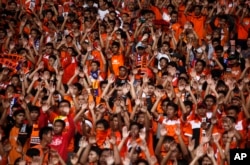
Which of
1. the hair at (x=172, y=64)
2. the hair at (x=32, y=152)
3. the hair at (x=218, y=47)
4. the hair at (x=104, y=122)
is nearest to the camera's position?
the hair at (x=32, y=152)

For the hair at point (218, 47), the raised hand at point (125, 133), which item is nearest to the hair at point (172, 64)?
the hair at point (218, 47)

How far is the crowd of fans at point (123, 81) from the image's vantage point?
636 cm

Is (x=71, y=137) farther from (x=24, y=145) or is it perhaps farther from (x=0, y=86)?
(x=0, y=86)

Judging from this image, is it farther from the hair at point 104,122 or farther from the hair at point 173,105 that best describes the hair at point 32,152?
the hair at point 173,105

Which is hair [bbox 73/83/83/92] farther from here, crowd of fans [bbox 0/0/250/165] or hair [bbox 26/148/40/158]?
hair [bbox 26/148/40/158]

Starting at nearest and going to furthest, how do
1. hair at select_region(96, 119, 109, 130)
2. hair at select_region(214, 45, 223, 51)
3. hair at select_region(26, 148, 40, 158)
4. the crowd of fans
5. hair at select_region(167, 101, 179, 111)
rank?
hair at select_region(26, 148, 40, 158), the crowd of fans, hair at select_region(96, 119, 109, 130), hair at select_region(167, 101, 179, 111), hair at select_region(214, 45, 223, 51)

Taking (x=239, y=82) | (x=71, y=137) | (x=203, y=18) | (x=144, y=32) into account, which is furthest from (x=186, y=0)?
(x=71, y=137)

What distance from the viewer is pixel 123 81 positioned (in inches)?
322

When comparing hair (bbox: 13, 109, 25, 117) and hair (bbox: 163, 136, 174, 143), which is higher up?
hair (bbox: 13, 109, 25, 117)

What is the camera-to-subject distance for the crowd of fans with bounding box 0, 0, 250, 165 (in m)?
6.36

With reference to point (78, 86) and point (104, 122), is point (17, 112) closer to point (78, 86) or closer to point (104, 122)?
→ point (104, 122)

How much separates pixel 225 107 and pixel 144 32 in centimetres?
270

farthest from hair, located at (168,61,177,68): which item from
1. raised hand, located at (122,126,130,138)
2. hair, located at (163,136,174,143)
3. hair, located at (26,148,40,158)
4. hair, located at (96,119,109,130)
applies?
hair, located at (26,148,40,158)

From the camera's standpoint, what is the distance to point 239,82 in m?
7.91
